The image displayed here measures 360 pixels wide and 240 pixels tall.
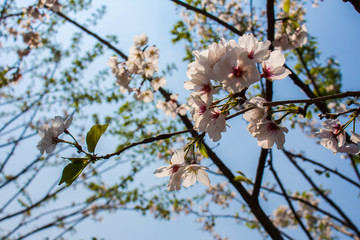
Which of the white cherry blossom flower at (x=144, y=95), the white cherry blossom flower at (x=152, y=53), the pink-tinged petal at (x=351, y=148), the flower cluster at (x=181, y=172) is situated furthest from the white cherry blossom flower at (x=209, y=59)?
the white cherry blossom flower at (x=144, y=95)

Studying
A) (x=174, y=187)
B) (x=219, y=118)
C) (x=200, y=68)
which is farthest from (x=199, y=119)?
(x=174, y=187)

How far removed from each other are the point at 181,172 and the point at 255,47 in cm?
63

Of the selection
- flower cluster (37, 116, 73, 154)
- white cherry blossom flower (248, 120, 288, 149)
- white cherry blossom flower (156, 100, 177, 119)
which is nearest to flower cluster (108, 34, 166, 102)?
white cherry blossom flower (156, 100, 177, 119)

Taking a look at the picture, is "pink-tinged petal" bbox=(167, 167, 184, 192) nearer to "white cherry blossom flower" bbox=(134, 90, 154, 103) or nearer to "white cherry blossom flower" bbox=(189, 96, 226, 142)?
"white cherry blossom flower" bbox=(189, 96, 226, 142)

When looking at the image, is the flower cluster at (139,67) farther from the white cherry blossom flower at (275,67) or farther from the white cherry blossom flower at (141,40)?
the white cherry blossom flower at (275,67)

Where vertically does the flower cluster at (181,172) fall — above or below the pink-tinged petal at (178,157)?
below

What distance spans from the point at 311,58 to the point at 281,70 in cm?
437

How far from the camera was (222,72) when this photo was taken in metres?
0.93

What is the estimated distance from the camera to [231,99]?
1021mm

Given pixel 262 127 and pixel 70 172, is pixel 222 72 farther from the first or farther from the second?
pixel 70 172

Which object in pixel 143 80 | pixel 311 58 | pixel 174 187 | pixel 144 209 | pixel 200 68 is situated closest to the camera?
pixel 200 68

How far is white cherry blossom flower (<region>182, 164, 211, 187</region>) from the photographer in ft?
4.08

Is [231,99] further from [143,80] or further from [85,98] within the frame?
[85,98]

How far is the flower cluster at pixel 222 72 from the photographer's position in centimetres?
94
